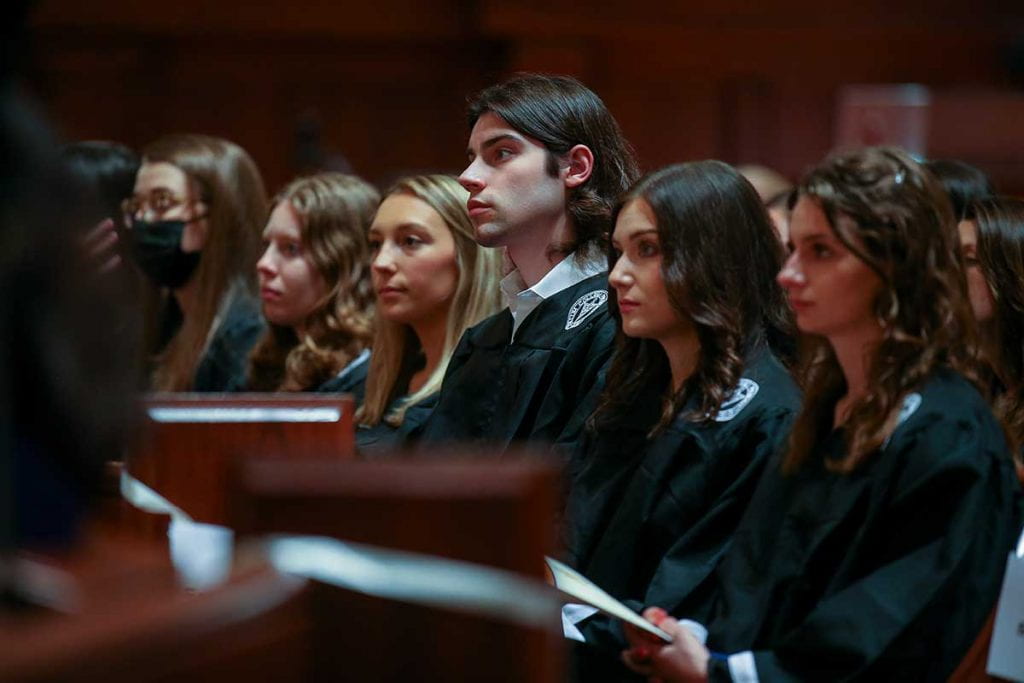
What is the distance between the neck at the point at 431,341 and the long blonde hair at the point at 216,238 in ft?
3.38

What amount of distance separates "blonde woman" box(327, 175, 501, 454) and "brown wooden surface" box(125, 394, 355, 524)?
83 centimetres

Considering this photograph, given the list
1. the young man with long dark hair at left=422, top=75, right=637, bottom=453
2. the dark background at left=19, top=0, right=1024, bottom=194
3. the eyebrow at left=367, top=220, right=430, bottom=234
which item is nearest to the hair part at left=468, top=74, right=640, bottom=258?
the young man with long dark hair at left=422, top=75, right=637, bottom=453

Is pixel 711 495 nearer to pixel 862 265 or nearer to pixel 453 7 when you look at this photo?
pixel 862 265

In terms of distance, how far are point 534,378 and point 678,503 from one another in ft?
1.78

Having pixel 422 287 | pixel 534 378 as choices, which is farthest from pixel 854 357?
pixel 422 287

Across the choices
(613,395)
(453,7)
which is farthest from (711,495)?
(453,7)

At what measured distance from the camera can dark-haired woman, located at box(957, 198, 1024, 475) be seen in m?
2.82

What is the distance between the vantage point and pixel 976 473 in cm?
205

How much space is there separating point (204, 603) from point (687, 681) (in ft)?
4.54

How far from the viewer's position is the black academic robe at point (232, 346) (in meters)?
4.47

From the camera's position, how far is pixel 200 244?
4.63 meters

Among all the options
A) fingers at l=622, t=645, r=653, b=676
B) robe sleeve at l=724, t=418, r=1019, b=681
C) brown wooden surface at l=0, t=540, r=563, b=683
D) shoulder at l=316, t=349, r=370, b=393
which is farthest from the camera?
shoulder at l=316, t=349, r=370, b=393

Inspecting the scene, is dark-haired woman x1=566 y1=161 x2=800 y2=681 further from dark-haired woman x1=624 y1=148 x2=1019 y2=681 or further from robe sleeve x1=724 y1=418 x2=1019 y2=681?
robe sleeve x1=724 y1=418 x2=1019 y2=681

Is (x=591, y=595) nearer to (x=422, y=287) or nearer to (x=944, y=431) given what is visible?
(x=944, y=431)
